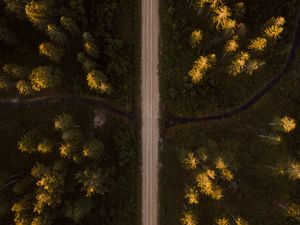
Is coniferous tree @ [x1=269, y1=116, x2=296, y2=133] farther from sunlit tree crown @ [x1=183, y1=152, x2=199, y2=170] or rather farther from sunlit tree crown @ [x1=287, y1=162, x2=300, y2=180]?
sunlit tree crown @ [x1=183, y1=152, x2=199, y2=170]

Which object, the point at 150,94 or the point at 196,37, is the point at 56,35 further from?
the point at 196,37

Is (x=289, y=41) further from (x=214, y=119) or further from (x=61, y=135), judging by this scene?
(x=61, y=135)

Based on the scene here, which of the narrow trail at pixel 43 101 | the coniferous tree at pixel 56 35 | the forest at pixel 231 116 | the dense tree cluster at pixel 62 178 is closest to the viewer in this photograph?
the dense tree cluster at pixel 62 178

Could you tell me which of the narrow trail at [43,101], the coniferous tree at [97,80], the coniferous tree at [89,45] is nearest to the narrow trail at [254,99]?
the coniferous tree at [97,80]

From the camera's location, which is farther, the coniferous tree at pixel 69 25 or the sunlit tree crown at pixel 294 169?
the sunlit tree crown at pixel 294 169

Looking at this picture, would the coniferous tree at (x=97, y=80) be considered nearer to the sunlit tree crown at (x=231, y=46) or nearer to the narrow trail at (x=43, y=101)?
the narrow trail at (x=43, y=101)

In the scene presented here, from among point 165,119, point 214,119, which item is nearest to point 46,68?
point 165,119
